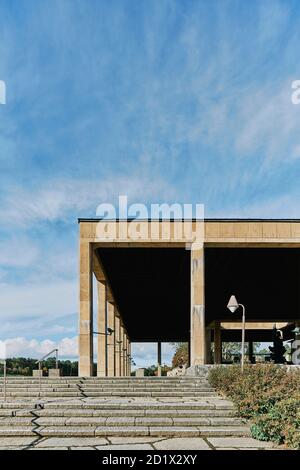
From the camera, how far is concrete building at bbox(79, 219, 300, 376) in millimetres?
18906

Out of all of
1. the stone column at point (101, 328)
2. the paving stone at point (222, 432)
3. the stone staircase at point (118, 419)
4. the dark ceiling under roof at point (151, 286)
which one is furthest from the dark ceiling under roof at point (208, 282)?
the paving stone at point (222, 432)

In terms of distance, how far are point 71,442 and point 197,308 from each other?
1244cm

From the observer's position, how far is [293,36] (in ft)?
30.4

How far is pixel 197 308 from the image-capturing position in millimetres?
18984

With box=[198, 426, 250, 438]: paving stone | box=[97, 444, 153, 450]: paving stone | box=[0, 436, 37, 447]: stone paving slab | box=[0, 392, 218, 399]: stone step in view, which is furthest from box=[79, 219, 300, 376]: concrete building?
box=[97, 444, 153, 450]: paving stone

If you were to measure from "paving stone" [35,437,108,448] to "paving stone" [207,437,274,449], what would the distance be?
5.55ft

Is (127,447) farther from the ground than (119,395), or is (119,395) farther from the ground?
(127,447)

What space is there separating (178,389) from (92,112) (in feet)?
24.4

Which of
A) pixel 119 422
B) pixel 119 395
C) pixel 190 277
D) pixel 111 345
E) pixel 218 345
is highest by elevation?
pixel 190 277

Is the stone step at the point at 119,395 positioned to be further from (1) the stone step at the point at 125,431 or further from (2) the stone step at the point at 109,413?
(1) the stone step at the point at 125,431

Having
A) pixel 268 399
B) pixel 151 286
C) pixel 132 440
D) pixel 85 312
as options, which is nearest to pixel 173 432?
pixel 132 440

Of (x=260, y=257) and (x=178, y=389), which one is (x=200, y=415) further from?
(x=260, y=257)

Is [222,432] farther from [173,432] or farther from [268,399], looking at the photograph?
[268,399]
